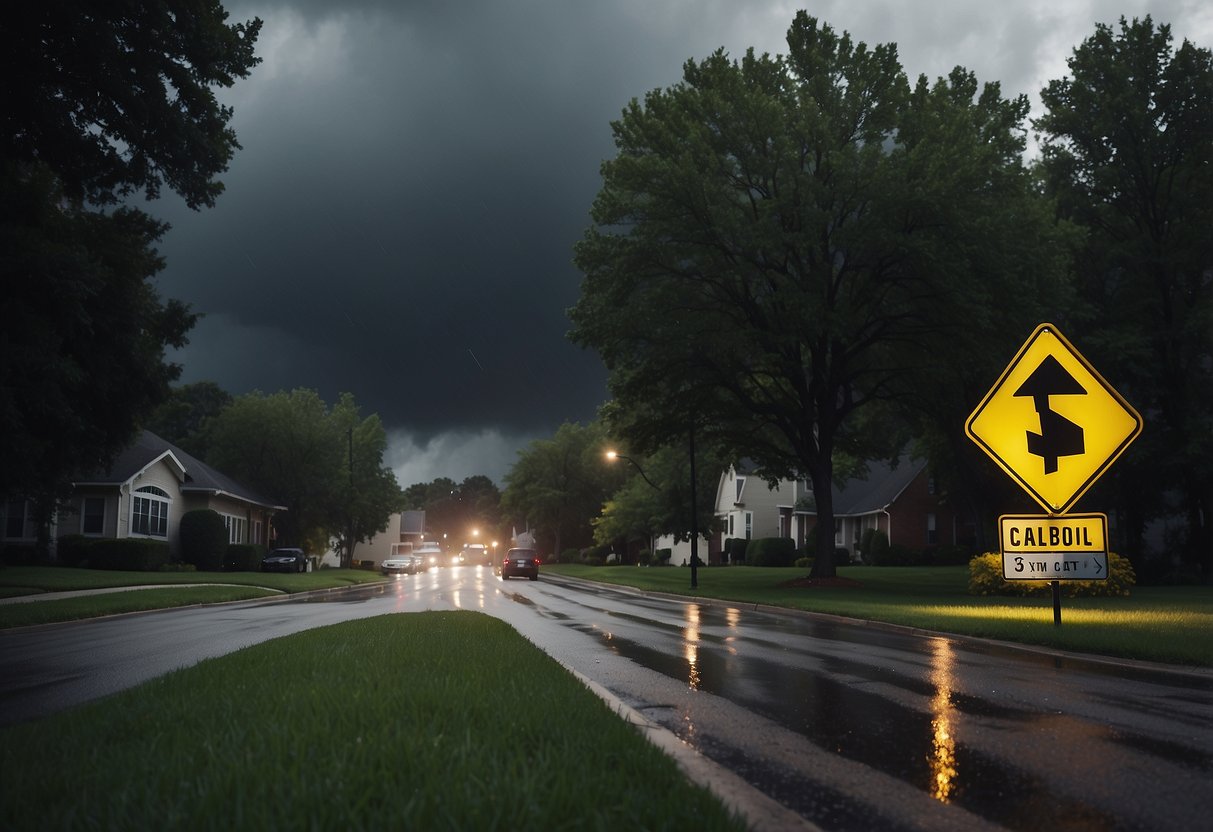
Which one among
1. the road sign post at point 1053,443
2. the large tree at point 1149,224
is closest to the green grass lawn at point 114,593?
the road sign post at point 1053,443

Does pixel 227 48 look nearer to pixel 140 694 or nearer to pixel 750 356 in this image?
pixel 140 694

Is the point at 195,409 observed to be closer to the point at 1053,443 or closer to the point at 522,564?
the point at 522,564

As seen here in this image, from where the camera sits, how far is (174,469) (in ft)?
155

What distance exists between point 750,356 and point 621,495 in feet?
130

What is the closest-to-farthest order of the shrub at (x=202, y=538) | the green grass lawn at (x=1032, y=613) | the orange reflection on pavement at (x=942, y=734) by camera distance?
the orange reflection on pavement at (x=942, y=734) → the green grass lawn at (x=1032, y=613) → the shrub at (x=202, y=538)

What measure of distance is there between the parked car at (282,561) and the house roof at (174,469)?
3862mm

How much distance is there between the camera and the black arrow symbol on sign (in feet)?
44.6

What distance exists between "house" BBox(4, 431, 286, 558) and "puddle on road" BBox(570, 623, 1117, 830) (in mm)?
32860

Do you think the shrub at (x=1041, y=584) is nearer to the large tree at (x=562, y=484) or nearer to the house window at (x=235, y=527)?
the house window at (x=235, y=527)

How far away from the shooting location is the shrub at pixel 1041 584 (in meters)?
26.4

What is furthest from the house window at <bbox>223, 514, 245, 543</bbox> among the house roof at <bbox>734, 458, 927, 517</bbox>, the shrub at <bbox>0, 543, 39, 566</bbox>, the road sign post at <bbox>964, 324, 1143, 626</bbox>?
the road sign post at <bbox>964, 324, 1143, 626</bbox>

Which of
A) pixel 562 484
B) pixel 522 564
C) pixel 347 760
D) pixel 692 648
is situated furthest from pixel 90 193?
pixel 562 484

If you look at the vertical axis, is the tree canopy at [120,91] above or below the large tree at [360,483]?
above

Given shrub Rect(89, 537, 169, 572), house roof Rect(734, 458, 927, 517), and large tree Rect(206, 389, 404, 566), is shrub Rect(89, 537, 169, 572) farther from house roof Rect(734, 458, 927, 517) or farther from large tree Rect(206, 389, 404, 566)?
house roof Rect(734, 458, 927, 517)
